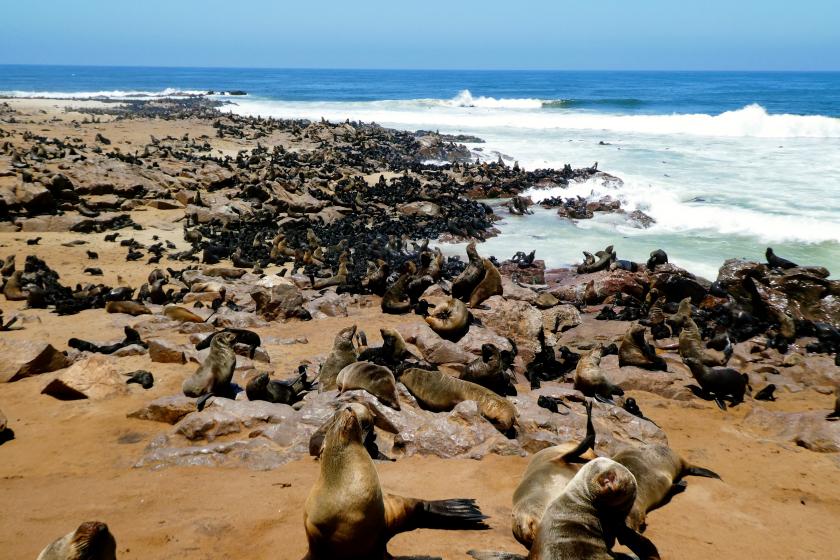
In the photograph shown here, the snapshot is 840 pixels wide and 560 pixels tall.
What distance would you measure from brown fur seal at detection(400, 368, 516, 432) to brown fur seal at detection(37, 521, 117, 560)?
3.54 metres

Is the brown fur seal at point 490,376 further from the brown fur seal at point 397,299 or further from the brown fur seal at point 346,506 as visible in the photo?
the brown fur seal at point 397,299

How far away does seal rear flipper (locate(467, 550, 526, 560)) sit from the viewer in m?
3.49

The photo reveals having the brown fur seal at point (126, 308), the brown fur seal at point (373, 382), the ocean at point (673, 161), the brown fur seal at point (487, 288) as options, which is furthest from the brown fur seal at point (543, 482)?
the ocean at point (673, 161)

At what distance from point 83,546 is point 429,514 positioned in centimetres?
196

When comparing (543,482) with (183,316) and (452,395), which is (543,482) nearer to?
(452,395)

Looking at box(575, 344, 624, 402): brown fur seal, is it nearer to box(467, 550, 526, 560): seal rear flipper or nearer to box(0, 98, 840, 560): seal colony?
box(0, 98, 840, 560): seal colony

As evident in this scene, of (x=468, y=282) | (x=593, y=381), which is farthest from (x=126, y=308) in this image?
(x=593, y=381)

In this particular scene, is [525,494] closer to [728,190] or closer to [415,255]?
[415,255]

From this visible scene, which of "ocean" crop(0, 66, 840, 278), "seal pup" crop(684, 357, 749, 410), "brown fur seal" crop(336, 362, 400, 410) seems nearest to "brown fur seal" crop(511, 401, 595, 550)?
"brown fur seal" crop(336, 362, 400, 410)

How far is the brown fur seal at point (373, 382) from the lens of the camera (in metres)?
5.88

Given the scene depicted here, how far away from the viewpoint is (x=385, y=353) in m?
7.29

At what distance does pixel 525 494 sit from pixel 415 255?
398 inches

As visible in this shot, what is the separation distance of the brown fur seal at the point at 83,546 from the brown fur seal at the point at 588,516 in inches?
80.4

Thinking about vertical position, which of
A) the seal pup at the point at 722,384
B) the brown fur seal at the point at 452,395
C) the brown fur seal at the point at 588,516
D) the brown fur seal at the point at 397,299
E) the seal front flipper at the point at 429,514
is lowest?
the seal pup at the point at 722,384
